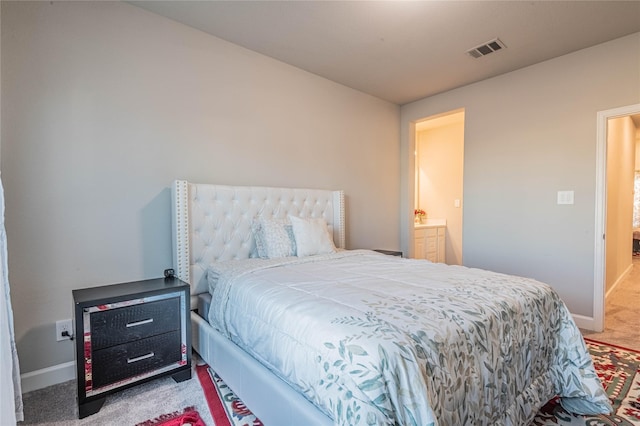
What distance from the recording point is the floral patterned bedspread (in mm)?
976

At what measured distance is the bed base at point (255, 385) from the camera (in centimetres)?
121

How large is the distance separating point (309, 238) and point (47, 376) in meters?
1.96

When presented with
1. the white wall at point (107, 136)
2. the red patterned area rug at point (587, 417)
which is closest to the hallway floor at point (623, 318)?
the red patterned area rug at point (587, 417)

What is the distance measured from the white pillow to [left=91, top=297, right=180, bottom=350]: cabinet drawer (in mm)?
1038

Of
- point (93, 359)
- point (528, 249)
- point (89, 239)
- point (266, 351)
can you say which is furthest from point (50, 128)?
point (528, 249)

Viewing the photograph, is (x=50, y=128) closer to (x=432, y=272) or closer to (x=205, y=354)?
(x=205, y=354)

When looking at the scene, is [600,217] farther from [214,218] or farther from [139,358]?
[139,358]

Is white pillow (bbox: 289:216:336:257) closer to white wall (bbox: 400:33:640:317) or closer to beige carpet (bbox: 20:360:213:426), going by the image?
beige carpet (bbox: 20:360:213:426)

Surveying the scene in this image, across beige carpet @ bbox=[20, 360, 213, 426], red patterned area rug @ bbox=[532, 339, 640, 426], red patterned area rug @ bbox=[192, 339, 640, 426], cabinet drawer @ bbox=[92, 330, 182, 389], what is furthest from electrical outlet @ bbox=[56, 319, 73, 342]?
red patterned area rug @ bbox=[532, 339, 640, 426]

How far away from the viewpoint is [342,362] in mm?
1028

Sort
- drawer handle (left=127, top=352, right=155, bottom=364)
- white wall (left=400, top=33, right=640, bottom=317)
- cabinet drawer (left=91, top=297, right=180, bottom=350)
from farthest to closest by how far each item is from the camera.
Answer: white wall (left=400, top=33, right=640, bottom=317) < drawer handle (left=127, top=352, right=155, bottom=364) < cabinet drawer (left=91, top=297, right=180, bottom=350)

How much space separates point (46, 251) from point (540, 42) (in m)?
4.16

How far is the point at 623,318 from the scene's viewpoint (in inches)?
123

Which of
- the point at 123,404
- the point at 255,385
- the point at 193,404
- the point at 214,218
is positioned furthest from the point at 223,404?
the point at 214,218
